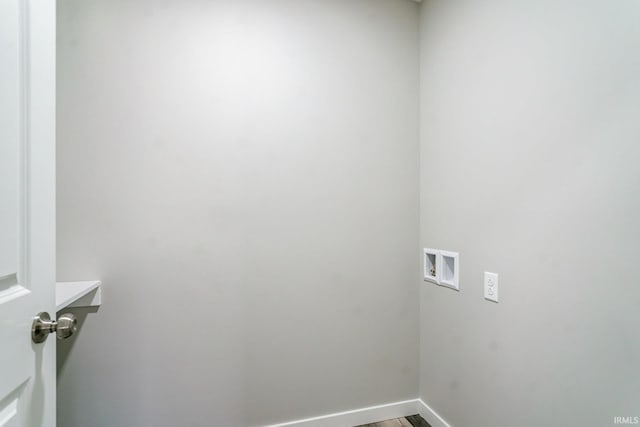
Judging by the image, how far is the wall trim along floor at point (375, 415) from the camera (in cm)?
169

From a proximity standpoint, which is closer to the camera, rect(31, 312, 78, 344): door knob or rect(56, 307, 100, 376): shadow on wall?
rect(31, 312, 78, 344): door knob

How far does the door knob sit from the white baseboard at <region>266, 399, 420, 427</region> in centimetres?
129

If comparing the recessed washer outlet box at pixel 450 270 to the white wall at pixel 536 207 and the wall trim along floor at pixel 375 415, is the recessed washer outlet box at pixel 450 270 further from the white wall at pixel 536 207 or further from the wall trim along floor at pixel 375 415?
the wall trim along floor at pixel 375 415

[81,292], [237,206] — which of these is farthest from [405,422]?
[81,292]

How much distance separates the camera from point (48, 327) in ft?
2.48

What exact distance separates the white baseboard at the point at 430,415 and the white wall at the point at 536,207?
44 millimetres

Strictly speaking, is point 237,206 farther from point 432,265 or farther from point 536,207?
point 536,207

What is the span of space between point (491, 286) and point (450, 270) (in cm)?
29

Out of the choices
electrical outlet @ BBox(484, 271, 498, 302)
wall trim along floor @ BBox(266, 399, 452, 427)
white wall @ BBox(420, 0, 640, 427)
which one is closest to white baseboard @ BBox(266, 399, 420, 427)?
wall trim along floor @ BBox(266, 399, 452, 427)

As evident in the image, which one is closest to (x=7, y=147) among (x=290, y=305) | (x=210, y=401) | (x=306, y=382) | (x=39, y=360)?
(x=39, y=360)

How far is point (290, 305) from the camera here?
1678 mm

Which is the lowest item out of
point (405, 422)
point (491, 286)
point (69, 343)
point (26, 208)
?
point (405, 422)

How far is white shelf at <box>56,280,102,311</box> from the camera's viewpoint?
1198mm

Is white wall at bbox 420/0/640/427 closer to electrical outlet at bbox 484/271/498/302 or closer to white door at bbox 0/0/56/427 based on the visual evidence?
electrical outlet at bbox 484/271/498/302
